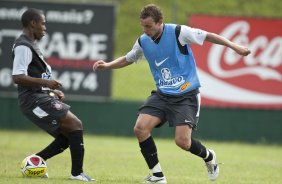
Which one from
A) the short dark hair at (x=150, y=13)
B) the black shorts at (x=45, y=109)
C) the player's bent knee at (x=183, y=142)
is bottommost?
the player's bent knee at (x=183, y=142)

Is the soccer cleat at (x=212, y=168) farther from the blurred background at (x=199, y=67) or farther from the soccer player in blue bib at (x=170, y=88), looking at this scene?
the blurred background at (x=199, y=67)

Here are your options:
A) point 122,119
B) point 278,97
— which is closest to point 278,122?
point 278,97

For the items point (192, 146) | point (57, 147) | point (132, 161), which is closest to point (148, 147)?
point (192, 146)

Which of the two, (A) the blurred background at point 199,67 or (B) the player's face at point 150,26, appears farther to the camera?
(A) the blurred background at point 199,67

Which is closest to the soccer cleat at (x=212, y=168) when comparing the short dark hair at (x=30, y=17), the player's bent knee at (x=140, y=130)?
the player's bent knee at (x=140, y=130)

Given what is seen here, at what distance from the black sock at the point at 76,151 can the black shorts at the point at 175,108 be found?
0.92 meters

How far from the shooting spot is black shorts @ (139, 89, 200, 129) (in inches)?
377

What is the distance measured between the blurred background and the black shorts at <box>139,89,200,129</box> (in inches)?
331

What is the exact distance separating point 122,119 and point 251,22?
4.08 meters

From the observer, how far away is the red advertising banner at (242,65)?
18141 millimetres

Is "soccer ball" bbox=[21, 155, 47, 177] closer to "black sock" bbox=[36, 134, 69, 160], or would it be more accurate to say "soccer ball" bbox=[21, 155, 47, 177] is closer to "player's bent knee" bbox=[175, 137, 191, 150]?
"black sock" bbox=[36, 134, 69, 160]

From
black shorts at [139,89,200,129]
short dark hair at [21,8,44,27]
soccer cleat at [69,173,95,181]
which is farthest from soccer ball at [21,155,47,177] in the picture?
short dark hair at [21,8,44,27]

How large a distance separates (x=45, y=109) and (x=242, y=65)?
31.2 feet

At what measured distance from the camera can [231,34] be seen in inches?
713
